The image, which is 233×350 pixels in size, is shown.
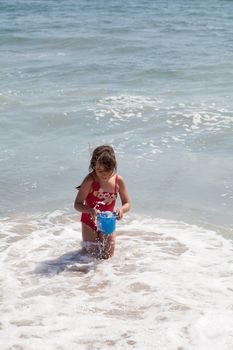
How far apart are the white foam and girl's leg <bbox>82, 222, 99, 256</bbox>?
4.1 inches

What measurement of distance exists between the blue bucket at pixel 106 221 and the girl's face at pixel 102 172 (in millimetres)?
306

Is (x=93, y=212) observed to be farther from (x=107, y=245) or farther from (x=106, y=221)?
(x=107, y=245)

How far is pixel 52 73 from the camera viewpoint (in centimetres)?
1388

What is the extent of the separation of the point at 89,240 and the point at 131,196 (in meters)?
1.52

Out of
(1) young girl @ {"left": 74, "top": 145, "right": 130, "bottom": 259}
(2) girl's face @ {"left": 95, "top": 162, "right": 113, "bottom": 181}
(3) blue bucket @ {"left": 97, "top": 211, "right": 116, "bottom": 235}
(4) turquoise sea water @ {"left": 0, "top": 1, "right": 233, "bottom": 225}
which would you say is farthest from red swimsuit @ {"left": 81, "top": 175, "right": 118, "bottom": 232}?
(4) turquoise sea water @ {"left": 0, "top": 1, "right": 233, "bottom": 225}

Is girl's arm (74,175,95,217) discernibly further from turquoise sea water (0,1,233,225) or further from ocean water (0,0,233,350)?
turquoise sea water (0,1,233,225)

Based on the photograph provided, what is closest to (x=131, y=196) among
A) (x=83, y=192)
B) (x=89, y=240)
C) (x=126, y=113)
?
(x=89, y=240)

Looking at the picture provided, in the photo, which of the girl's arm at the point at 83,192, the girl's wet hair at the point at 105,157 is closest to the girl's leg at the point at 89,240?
the girl's arm at the point at 83,192

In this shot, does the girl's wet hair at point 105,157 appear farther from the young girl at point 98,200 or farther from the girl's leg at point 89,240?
the girl's leg at point 89,240

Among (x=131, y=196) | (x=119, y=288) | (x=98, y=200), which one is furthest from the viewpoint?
(x=131, y=196)

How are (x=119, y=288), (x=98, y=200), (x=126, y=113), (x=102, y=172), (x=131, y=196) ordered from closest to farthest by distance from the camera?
(x=119, y=288) → (x=102, y=172) → (x=98, y=200) → (x=131, y=196) → (x=126, y=113)

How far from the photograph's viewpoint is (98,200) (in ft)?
17.5

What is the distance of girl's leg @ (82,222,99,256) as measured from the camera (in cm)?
537

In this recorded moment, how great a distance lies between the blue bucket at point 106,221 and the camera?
502 cm
